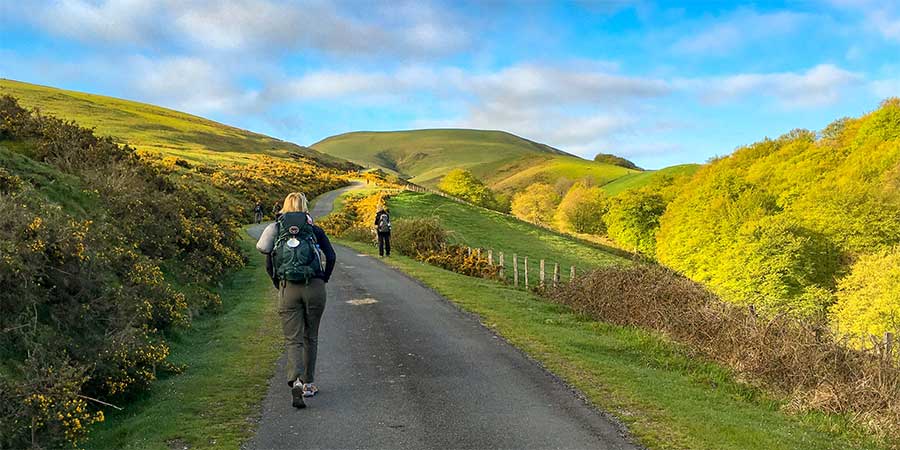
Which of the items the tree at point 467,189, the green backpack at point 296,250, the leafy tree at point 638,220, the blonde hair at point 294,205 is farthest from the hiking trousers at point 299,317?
the tree at point 467,189

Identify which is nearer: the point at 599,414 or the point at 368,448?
the point at 368,448

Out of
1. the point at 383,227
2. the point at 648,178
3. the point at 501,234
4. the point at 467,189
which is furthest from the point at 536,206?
the point at 383,227

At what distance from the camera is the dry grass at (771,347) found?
9.23 m

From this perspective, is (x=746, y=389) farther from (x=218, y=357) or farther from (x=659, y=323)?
(x=218, y=357)

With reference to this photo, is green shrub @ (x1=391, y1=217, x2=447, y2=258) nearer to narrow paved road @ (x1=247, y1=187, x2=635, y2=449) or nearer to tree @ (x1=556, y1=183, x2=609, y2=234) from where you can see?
narrow paved road @ (x1=247, y1=187, x2=635, y2=449)

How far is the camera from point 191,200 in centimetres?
2209

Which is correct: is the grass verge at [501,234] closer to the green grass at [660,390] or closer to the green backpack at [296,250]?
the green grass at [660,390]

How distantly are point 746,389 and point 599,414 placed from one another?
4289 mm

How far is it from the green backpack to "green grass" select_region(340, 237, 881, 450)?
430 centimetres

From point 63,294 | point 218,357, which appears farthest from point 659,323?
point 63,294

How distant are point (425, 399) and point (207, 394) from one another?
3.09 m

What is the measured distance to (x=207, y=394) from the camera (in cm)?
784

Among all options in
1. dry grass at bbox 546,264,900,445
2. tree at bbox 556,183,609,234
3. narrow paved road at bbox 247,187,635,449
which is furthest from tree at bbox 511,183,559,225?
narrow paved road at bbox 247,187,635,449

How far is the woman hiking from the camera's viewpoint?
7.03m
